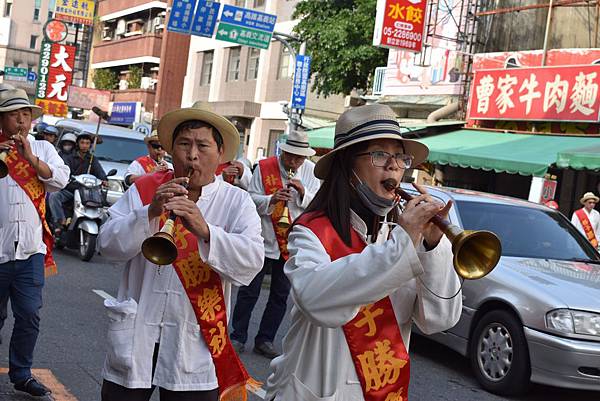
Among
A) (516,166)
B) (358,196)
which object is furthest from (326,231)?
(516,166)

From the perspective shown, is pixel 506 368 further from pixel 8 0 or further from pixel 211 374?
pixel 8 0

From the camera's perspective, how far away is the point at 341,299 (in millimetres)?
2410

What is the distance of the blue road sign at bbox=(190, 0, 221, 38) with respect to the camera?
851 inches

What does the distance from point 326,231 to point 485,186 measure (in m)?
18.4

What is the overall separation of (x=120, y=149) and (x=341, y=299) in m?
13.5

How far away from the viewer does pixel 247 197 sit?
373 cm

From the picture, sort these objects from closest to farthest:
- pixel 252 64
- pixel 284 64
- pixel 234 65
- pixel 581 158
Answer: pixel 581 158
pixel 284 64
pixel 252 64
pixel 234 65

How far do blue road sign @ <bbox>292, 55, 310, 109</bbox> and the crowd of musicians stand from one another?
58.1 feet

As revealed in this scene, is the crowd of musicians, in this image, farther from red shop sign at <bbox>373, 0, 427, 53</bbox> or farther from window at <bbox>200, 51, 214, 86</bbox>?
window at <bbox>200, 51, 214, 86</bbox>

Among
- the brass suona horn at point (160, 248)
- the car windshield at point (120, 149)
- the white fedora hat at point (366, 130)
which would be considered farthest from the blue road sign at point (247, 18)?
the white fedora hat at point (366, 130)

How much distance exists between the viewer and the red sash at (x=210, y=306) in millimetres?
3541

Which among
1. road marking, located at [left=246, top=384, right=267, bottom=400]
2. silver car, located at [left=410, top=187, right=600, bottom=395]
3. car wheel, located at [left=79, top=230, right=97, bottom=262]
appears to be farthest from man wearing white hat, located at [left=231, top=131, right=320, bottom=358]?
car wheel, located at [left=79, top=230, right=97, bottom=262]

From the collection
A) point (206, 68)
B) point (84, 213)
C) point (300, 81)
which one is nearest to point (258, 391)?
point (84, 213)

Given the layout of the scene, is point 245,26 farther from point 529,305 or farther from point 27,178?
point 27,178
